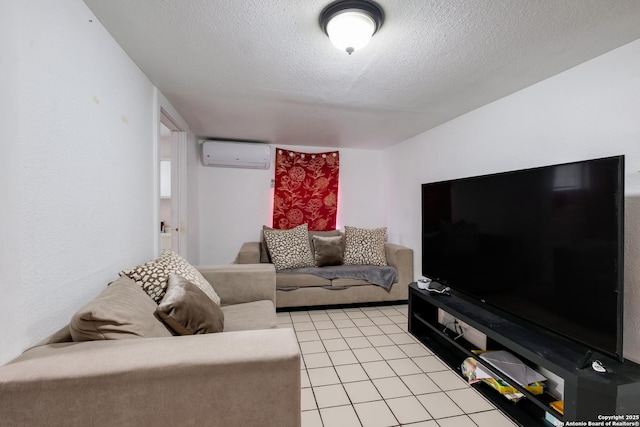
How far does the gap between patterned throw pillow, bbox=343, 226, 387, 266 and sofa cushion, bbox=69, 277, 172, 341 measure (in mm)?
2578

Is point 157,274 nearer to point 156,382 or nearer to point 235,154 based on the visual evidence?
point 156,382

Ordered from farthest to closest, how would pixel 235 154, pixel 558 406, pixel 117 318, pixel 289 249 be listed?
pixel 235 154 < pixel 289 249 < pixel 558 406 < pixel 117 318

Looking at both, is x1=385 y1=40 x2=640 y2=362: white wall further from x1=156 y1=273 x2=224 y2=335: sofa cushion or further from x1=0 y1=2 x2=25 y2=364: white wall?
x1=0 y1=2 x2=25 y2=364: white wall

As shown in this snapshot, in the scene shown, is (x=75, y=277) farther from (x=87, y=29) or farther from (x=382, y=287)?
A: (x=382, y=287)

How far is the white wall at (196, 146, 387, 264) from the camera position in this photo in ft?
13.3

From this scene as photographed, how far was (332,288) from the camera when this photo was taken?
129 inches

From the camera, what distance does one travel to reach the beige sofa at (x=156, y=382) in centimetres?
81

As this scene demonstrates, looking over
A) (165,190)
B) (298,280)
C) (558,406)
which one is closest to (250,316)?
(298,280)

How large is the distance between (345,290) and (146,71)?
2.76 metres

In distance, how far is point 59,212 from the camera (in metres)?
1.14

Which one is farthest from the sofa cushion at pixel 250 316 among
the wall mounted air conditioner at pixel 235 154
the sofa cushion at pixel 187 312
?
the wall mounted air conditioner at pixel 235 154

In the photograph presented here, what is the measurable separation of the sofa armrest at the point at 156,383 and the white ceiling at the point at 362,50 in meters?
1.43

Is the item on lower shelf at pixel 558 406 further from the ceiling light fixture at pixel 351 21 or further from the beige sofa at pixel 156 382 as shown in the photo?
the ceiling light fixture at pixel 351 21

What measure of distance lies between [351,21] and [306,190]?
3.01 meters
